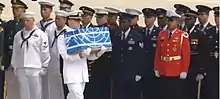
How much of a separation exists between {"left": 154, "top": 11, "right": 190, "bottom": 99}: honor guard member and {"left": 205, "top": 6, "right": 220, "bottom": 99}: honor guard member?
308 mm

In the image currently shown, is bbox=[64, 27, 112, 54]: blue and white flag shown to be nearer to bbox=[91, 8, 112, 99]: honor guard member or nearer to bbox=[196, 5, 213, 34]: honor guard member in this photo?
bbox=[91, 8, 112, 99]: honor guard member

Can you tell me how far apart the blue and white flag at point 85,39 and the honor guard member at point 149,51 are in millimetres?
735

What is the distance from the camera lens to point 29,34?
30.4 feet

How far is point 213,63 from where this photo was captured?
29.7 feet

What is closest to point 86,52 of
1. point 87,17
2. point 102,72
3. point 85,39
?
point 85,39

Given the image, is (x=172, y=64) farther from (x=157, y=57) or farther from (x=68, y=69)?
(x=68, y=69)

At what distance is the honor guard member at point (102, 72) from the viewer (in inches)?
377

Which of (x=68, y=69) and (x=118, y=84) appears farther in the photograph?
(x=118, y=84)

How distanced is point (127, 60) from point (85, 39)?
0.91 m

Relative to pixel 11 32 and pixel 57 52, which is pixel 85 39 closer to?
pixel 57 52

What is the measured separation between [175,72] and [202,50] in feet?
1.51

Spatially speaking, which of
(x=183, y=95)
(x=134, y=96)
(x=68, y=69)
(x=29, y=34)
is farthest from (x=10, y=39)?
(x=183, y=95)

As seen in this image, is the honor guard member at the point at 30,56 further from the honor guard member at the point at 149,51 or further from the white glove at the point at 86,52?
the honor guard member at the point at 149,51

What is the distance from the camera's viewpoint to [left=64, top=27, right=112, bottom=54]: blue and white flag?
862 cm
